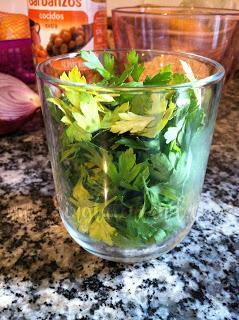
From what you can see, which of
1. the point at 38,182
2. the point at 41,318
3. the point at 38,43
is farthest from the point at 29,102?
the point at 41,318

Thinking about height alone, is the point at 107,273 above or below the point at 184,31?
below

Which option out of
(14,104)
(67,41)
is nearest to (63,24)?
(67,41)

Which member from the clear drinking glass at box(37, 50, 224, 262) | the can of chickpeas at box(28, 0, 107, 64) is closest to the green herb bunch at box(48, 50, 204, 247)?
the clear drinking glass at box(37, 50, 224, 262)

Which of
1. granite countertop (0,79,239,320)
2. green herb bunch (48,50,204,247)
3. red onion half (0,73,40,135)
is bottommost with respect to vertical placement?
granite countertop (0,79,239,320)

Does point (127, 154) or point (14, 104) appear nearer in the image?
point (127, 154)

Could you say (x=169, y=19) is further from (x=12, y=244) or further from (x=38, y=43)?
(x=12, y=244)

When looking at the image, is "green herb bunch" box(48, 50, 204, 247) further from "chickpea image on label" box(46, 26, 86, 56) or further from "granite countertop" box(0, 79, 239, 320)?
"chickpea image on label" box(46, 26, 86, 56)

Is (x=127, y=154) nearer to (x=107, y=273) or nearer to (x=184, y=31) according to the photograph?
(x=107, y=273)
